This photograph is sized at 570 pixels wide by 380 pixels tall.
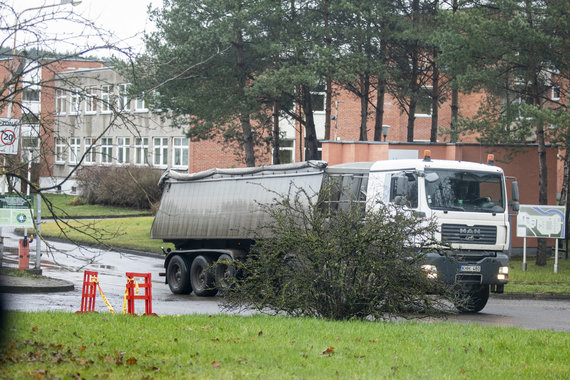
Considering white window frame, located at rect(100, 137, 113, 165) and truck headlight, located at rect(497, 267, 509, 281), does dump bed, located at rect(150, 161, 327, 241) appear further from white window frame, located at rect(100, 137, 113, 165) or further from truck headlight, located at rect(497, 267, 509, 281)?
white window frame, located at rect(100, 137, 113, 165)

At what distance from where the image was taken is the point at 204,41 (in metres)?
30.3

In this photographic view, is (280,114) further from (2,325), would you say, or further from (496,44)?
(2,325)

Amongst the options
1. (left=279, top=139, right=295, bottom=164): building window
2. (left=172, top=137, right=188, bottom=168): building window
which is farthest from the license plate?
(left=172, top=137, right=188, bottom=168): building window

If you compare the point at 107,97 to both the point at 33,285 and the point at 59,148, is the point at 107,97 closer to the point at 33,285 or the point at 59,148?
the point at 59,148

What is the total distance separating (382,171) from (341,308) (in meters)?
5.21

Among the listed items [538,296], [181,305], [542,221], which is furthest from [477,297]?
[542,221]

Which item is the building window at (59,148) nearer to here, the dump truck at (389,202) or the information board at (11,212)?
the dump truck at (389,202)

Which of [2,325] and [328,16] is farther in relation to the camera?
[328,16]

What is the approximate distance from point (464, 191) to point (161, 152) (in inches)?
1816

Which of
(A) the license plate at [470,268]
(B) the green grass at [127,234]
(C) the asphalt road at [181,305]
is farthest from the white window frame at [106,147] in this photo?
(B) the green grass at [127,234]

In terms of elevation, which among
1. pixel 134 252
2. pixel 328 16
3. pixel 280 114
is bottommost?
pixel 134 252

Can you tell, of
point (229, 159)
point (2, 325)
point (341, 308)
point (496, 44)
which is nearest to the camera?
point (2, 325)

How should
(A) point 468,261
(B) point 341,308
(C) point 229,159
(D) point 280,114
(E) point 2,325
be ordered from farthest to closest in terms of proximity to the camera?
(C) point 229,159
(D) point 280,114
(A) point 468,261
(B) point 341,308
(E) point 2,325

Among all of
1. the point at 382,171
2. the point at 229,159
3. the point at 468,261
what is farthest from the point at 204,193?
the point at 229,159
